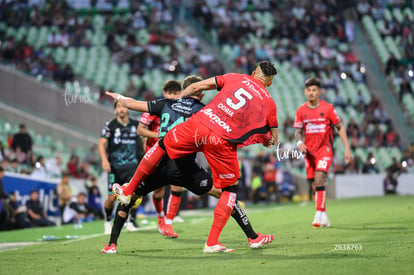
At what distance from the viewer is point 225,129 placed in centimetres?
817

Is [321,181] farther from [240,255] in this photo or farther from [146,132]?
[240,255]

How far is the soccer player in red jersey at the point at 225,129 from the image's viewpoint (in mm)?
8188

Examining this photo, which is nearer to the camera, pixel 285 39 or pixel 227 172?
pixel 227 172

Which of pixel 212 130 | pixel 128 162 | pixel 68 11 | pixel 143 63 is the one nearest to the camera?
pixel 212 130

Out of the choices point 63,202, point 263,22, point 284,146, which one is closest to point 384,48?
point 263,22

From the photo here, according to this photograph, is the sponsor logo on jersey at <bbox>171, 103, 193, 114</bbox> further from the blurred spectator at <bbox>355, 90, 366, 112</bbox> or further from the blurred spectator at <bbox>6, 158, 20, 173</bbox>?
the blurred spectator at <bbox>355, 90, 366, 112</bbox>

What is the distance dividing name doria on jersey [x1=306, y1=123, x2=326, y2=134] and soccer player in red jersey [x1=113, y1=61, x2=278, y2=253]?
14.8 feet

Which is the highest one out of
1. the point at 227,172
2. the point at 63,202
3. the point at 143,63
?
the point at 143,63

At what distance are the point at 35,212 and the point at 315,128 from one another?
7.88 metres

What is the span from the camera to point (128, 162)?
13.2 meters

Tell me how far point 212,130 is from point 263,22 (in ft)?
98.8

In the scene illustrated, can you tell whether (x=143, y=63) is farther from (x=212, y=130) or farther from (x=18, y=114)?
(x=212, y=130)

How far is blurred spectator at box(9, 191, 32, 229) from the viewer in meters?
16.9
